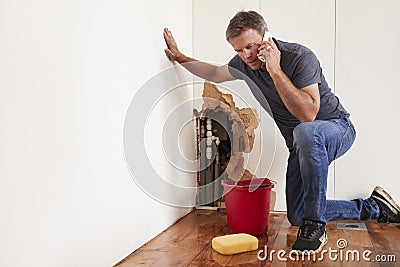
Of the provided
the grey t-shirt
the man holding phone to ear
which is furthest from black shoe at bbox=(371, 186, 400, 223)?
the grey t-shirt

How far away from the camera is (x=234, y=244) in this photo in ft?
6.97

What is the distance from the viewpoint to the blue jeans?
2.25 m

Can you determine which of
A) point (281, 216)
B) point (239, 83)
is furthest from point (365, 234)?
point (239, 83)

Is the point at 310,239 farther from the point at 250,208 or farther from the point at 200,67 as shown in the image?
the point at 200,67

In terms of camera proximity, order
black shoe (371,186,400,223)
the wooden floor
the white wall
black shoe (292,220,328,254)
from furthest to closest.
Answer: black shoe (371,186,400,223), black shoe (292,220,328,254), the wooden floor, the white wall

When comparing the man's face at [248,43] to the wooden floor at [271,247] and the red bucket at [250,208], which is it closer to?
the red bucket at [250,208]

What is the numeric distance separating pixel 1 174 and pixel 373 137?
2194 mm

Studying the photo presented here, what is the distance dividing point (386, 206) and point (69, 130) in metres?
1.79

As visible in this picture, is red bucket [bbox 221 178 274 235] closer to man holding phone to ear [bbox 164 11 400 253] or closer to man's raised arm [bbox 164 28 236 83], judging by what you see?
man holding phone to ear [bbox 164 11 400 253]

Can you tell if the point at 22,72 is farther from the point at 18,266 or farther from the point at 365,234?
the point at 365,234

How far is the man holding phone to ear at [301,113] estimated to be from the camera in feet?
7.39

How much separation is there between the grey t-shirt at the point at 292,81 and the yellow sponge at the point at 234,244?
0.70m

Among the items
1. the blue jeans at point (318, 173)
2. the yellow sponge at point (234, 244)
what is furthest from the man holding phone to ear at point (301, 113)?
the yellow sponge at point (234, 244)

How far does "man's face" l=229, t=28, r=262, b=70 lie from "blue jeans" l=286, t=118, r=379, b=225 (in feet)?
1.37
